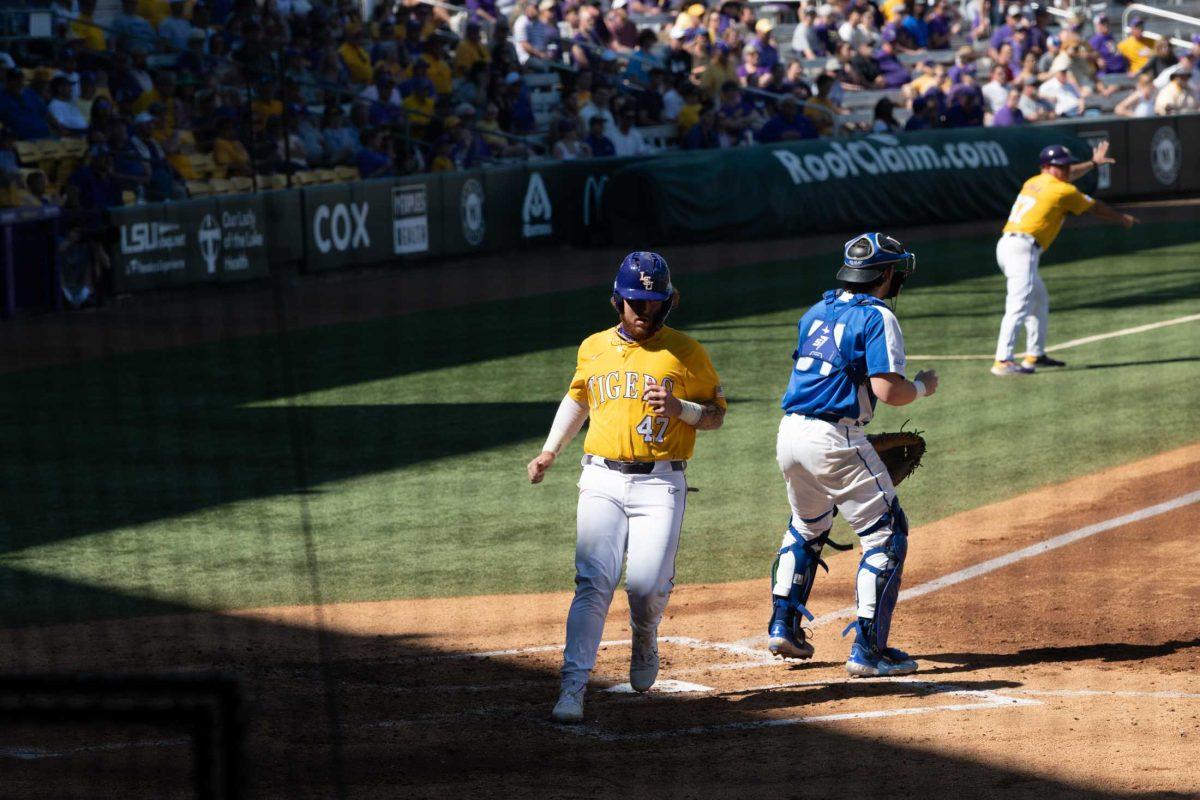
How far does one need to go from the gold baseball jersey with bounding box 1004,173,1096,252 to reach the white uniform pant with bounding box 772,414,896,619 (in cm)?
753

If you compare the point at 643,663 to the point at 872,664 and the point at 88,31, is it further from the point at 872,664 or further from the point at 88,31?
the point at 88,31

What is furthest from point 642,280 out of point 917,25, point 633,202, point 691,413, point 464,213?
point 917,25

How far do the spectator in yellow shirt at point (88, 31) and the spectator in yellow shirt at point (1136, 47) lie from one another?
63.3ft

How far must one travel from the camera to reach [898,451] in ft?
24.1

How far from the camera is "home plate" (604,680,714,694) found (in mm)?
6871

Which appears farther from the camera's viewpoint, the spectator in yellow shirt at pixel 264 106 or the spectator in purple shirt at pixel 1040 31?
the spectator in purple shirt at pixel 1040 31

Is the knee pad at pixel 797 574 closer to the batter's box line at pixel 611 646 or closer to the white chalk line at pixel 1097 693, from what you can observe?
the batter's box line at pixel 611 646

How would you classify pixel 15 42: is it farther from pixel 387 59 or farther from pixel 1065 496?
pixel 1065 496

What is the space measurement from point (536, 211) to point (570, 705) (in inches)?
690

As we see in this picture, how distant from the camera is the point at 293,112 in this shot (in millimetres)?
21641

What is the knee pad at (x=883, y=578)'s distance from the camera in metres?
7.01

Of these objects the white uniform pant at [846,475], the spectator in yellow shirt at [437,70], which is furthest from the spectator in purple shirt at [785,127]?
the white uniform pant at [846,475]

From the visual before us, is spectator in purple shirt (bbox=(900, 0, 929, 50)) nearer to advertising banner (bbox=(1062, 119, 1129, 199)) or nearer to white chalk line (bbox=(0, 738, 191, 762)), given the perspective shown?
advertising banner (bbox=(1062, 119, 1129, 199))

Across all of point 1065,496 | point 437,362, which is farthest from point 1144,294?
point 1065,496
